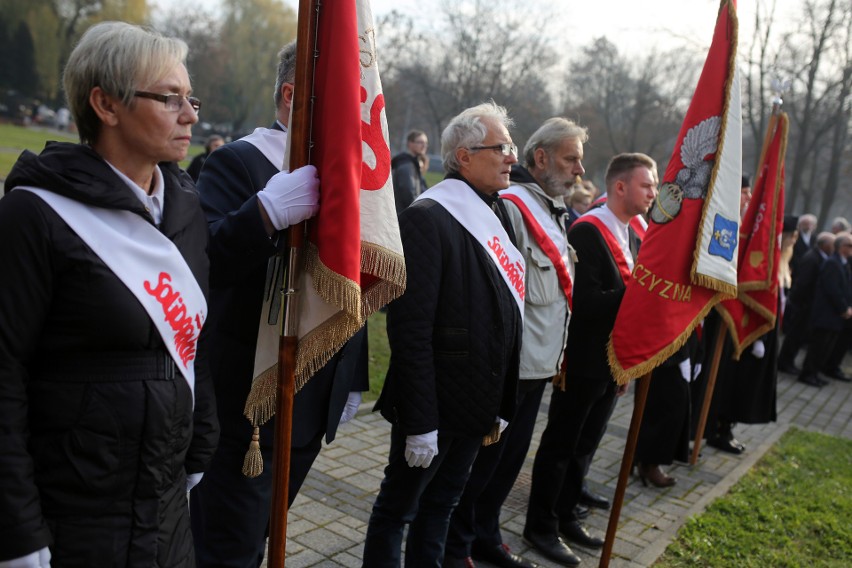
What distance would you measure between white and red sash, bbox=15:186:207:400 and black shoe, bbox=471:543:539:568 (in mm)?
2431

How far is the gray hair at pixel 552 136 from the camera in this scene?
3.92 m

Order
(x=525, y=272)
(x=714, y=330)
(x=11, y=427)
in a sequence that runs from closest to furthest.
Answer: (x=11, y=427) < (x=525, y=272) < (x=714, y=330)

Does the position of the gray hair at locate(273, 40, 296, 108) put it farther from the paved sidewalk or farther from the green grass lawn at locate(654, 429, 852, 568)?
the green grass lawn at locate(654, 429, 852, 568)

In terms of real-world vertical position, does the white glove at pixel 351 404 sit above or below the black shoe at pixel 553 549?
above

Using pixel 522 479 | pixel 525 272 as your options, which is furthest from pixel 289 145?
pixel 522 479

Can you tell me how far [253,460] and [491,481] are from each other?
185cm

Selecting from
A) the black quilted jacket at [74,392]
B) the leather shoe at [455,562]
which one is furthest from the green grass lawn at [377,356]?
the black quilted jacket at [74,392]

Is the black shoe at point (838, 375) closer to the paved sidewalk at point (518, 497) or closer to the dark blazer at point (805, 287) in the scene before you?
the dark blazer at point (805, 287)

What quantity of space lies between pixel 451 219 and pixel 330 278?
1018 millimetres

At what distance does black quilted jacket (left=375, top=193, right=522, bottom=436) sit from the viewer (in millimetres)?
3014

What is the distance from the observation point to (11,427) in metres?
1.66

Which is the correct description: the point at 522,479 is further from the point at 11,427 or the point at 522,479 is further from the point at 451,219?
the point at 11,427

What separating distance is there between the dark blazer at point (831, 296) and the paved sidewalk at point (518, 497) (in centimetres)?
403

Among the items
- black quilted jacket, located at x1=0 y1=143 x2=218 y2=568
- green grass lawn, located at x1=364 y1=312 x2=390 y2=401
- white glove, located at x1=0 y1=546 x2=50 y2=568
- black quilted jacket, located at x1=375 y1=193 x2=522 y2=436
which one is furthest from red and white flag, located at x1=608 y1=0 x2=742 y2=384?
white glove, located at x1=0 y1=546 x2=50 y2=568
